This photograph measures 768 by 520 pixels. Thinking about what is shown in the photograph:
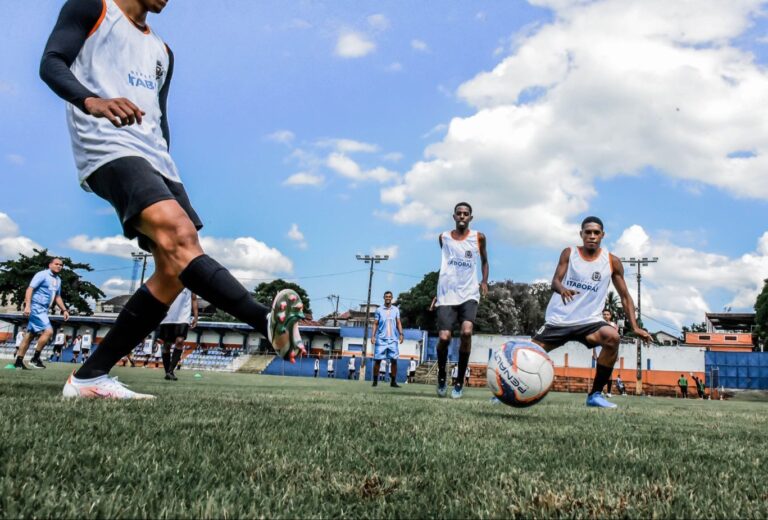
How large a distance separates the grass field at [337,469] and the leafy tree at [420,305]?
68.8 metres

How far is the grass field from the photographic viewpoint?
1496mm

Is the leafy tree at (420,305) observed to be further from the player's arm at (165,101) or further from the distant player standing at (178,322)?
the player's arm at (165,101)

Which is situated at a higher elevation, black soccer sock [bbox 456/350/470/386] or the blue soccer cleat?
black soccer sock [bbox 456/350/470/386]

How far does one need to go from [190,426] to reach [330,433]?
65 cm

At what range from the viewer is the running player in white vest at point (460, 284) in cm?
891

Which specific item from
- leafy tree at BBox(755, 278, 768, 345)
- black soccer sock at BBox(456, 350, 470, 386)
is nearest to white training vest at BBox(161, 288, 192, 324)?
black soccer sock at BBox(456, 350, 470, 386)

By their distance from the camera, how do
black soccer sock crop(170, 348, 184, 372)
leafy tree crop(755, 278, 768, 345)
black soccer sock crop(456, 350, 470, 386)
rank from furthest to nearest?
leafy tree crop(755, 278, 768, 345) → black soccer sock crop(170, 348, 184, 372) → black soccer sock crop(456, 350, 470, 386)

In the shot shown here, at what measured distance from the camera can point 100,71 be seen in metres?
3.75

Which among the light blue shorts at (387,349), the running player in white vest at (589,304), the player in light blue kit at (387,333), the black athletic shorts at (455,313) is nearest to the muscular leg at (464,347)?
the black athletic shorts at (455,313)

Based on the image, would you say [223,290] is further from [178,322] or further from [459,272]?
[178,322]

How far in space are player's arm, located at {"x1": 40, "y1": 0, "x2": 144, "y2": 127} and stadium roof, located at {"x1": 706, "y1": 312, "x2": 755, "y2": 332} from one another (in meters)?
100

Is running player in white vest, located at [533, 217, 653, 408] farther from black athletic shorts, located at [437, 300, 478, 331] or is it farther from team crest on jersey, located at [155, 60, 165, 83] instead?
team crest on jersey, located at [155, 60, 165, 83]

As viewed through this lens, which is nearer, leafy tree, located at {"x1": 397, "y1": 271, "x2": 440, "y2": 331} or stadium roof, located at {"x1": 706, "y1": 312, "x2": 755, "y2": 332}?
leafy tree, located at {"x1": 397, "y1": 271, "x2": 440, "y2": 331}

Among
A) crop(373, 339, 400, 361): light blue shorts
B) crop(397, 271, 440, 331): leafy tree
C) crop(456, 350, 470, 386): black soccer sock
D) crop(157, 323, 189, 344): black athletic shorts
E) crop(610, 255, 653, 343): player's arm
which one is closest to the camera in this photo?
crop(610, 255, 653, 343): player's arm
